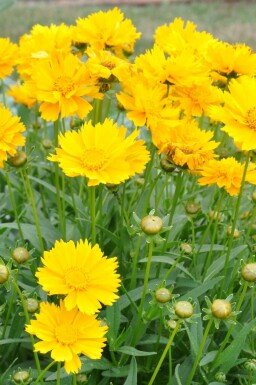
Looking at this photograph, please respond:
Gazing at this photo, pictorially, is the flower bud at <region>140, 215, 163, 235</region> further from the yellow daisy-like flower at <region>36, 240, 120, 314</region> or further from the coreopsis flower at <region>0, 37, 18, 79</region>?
the coreopsis flower at <region>0, 37, 18, 79</region>

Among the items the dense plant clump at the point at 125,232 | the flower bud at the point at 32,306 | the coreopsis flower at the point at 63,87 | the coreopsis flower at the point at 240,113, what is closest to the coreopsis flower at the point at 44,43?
the dense plant clump at the point at 125,232

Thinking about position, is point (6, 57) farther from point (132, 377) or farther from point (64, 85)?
point (132, 377)

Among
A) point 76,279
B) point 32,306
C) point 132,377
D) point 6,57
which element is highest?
point 6,57

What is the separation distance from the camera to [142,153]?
3.56 ft

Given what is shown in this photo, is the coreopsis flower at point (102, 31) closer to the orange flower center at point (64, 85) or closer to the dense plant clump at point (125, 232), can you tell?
the dense plant clump at point (125, 232)

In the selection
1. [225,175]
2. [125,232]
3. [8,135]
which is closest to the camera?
[8,135]

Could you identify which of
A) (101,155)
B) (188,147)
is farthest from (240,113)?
(101,155)

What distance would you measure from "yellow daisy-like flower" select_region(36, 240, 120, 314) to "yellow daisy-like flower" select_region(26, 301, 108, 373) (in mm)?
23

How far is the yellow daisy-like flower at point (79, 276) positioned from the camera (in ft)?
2.95

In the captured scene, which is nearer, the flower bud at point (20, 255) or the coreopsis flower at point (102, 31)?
the flower bud at point (20, 255)

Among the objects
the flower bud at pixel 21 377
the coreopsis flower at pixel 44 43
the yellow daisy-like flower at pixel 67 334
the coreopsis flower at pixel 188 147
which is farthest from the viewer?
the coreopsis flower at pixel 44 43

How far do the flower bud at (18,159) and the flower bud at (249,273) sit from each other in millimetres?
418

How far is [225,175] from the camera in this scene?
47.2 inches

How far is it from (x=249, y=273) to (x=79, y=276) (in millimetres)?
265
